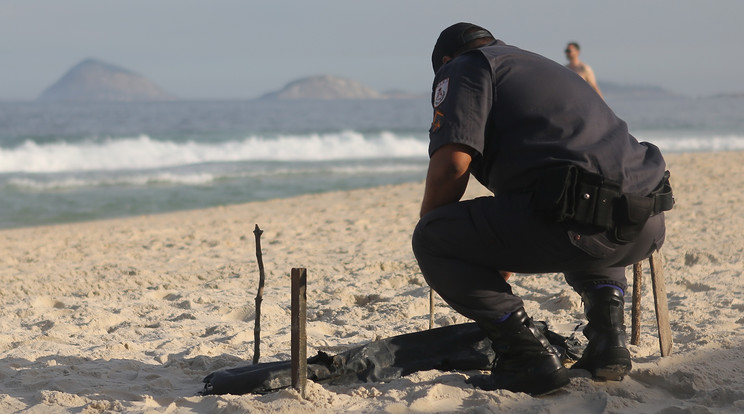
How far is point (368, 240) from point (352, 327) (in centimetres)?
289

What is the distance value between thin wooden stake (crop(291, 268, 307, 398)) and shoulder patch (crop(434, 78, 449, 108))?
2.48 ft

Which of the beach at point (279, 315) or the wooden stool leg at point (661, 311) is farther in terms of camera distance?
the wooden stool leg at point (661, 311)

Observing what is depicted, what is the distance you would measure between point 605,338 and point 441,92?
117 centimetres

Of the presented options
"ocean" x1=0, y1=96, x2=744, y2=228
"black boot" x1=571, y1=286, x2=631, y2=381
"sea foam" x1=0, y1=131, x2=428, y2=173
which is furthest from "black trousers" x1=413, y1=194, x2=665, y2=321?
A: "sea foam" x1=0, y1=131, x2=428, y2=173

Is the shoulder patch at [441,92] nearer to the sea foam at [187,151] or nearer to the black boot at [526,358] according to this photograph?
the black boot at [526,358]

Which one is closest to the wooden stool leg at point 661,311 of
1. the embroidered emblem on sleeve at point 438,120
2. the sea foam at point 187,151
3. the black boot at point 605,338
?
the black boot at point 605,338

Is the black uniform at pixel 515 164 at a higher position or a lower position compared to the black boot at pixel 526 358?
higher

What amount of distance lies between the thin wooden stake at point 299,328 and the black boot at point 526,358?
0.66m

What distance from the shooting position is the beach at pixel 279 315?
2.75m

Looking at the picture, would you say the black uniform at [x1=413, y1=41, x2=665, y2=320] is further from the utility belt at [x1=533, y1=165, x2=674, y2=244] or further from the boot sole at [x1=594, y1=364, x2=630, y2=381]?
the boot sole at [x1=594, y1=364, x2=630, y2=381]

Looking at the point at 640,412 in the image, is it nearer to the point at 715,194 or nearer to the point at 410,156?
the point at 715,194

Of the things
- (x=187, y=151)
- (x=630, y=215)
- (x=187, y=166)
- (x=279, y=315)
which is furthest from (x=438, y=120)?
(x=187, y=151)

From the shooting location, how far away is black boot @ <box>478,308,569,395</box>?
271cm

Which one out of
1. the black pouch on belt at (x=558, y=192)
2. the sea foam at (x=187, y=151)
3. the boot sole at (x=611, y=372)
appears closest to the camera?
the black pouch on belt at (x=558, y=192)
